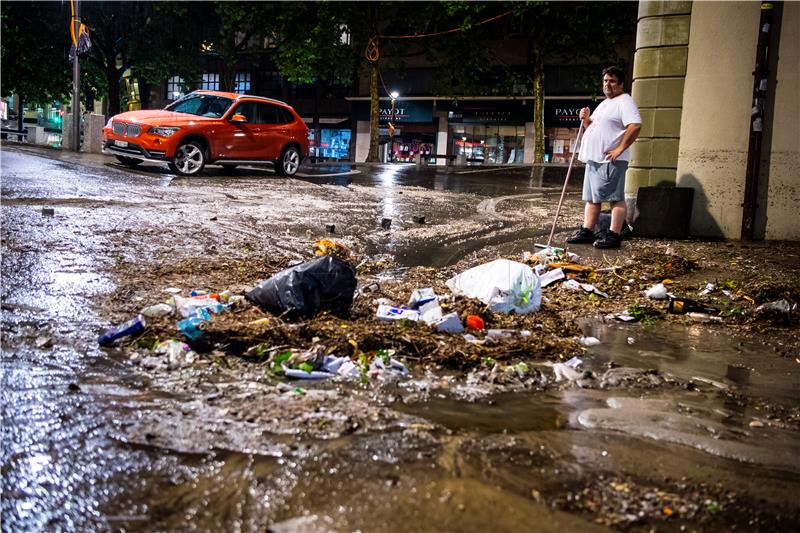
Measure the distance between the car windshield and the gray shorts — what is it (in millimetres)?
10147

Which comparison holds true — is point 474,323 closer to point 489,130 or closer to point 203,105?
point 203,105

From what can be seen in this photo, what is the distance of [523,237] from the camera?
9641 mm

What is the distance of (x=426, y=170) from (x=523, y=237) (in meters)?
11.8

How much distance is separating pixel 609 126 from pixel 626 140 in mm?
271

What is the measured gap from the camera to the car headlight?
15.5 meters

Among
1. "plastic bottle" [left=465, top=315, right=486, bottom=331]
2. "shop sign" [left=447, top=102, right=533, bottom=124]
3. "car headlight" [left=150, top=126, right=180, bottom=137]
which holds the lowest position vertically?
"plastic bottle" [left=465, top=315, right=486, bottom=331]

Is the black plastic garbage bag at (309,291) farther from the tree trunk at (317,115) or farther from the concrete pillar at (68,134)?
the tree trunk at (317,115)

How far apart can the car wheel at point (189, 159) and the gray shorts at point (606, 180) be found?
383 inches

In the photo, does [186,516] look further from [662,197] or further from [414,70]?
[414,70]

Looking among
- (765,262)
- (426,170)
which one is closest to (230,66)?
(426,170)

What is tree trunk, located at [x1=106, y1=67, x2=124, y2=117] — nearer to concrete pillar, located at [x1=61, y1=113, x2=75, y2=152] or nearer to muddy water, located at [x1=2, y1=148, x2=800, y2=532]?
concrete pillar, located at [x1=61, y1=113, x2=75, y2=152]

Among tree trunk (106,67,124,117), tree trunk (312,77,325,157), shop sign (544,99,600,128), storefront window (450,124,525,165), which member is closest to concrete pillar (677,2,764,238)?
shop sign (544,99,600,128)

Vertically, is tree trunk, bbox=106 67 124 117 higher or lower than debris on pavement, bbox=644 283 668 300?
higher

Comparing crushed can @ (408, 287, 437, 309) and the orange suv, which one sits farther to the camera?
the orange suv
